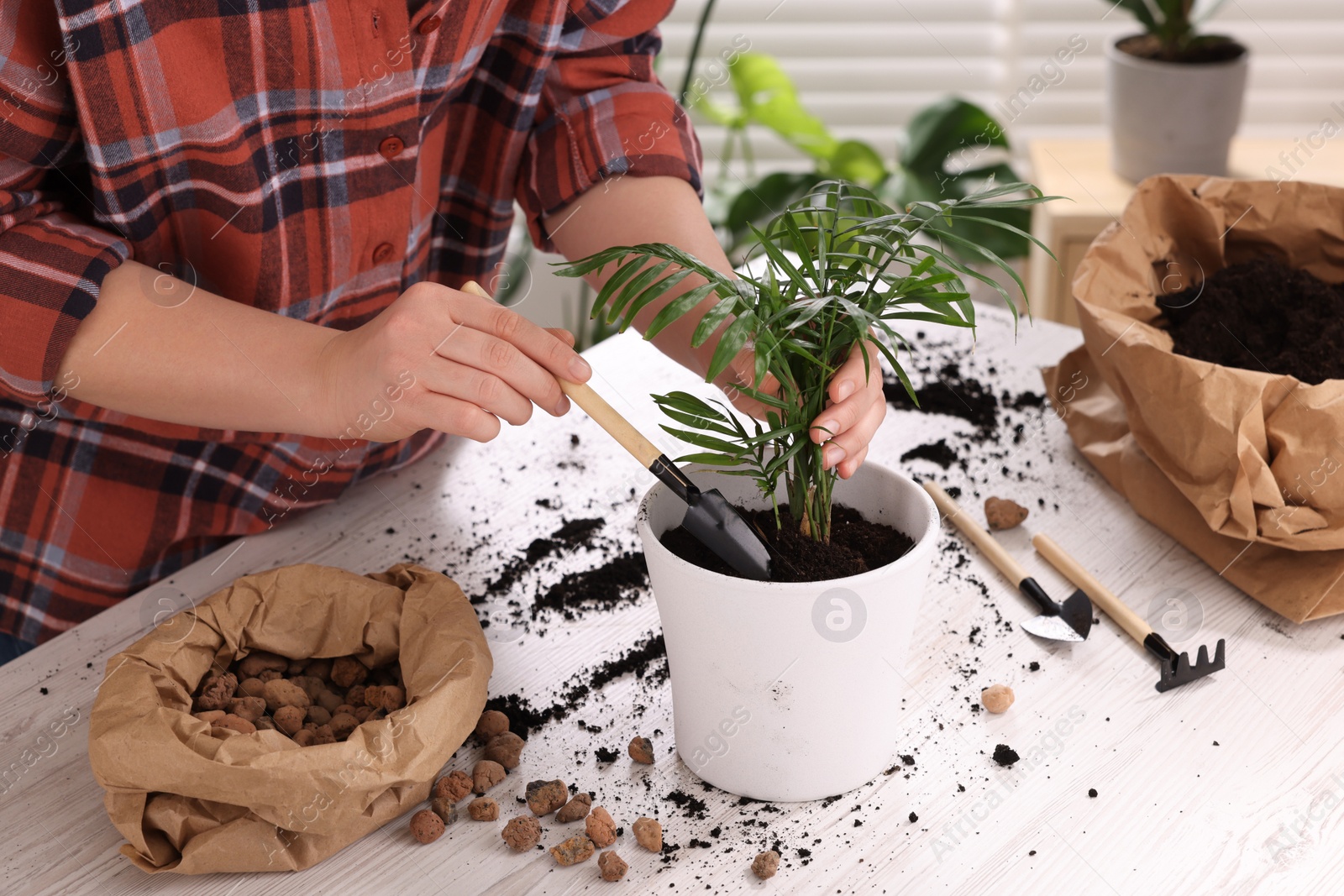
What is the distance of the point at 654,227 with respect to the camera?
3.40ft

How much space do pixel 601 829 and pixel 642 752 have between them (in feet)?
0.28

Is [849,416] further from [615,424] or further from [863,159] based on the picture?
[863,159]

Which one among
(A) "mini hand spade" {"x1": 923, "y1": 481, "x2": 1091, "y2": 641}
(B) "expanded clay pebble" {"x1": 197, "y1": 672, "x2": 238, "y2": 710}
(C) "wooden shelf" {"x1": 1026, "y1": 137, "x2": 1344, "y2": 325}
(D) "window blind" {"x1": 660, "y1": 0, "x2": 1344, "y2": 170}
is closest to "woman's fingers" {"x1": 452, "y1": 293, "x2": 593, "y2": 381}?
(B) "expanded clay pebble" {"x1": 197, "y1": 672, "x2": 238, "y2": 710}

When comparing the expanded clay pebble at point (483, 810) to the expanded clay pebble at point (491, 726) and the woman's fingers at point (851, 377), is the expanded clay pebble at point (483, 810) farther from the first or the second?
the woman's fingers at point (851, 377)

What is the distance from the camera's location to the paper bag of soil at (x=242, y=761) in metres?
0.71

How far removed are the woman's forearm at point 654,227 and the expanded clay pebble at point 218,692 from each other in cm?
45

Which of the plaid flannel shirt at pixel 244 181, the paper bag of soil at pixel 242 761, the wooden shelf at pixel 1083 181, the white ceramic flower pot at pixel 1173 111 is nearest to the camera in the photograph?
the paper bag of soil at pixel 242 761

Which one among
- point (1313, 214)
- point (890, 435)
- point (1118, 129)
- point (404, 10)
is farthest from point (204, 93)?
point (1118, 129)

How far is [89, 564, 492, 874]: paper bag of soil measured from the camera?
712 mm

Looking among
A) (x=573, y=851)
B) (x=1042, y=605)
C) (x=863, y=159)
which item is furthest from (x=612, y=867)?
(x=863, y=159)

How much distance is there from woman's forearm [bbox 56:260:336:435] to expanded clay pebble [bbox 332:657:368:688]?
7.1 inches

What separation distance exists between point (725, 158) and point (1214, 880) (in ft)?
7.02

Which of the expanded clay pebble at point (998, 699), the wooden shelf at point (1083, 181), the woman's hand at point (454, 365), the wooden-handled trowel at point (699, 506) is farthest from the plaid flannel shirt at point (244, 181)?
the wooden shelf at point (1083, 181)

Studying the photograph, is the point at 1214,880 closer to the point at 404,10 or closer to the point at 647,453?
the point at 647,453
